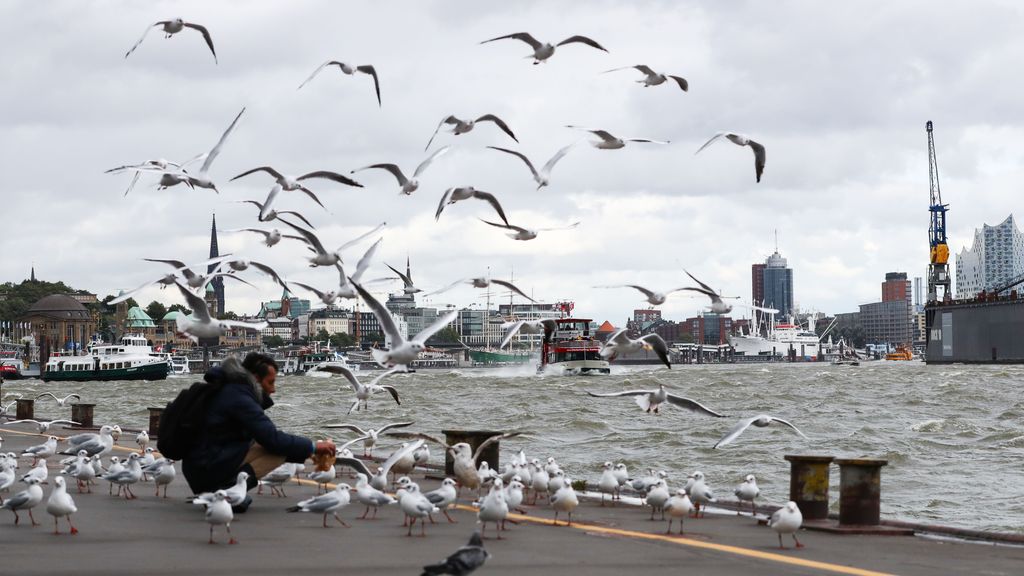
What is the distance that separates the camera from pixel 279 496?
39.6 feet

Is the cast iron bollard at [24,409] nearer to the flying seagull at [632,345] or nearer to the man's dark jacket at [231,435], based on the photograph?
the flying seagull at [632,345]

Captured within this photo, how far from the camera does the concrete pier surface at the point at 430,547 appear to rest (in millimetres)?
7957

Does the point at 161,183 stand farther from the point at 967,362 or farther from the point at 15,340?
the point at 15,340

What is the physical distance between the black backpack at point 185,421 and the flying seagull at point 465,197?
15.9ft

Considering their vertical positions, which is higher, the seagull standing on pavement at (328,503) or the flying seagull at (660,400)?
the flying seagull at (660,400)

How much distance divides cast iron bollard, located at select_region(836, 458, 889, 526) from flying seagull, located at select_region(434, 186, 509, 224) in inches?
219

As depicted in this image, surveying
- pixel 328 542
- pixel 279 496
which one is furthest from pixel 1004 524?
pixel 328 542

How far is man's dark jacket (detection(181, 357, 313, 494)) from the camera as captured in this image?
952 centimetres

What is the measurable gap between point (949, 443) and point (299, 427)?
51.9 feet

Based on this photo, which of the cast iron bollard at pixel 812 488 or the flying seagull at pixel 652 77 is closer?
the cast iron bollard at pixel 812 488

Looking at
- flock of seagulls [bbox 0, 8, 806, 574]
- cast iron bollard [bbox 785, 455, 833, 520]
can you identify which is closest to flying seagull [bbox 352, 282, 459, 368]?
flock of seagulls [bbox 0, 8, 806, 574]

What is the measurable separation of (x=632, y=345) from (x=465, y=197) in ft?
8.62

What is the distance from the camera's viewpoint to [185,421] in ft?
31.7

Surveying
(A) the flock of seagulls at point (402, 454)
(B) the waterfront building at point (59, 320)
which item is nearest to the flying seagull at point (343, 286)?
(A) the flock of seagulls at point (402, 454)
